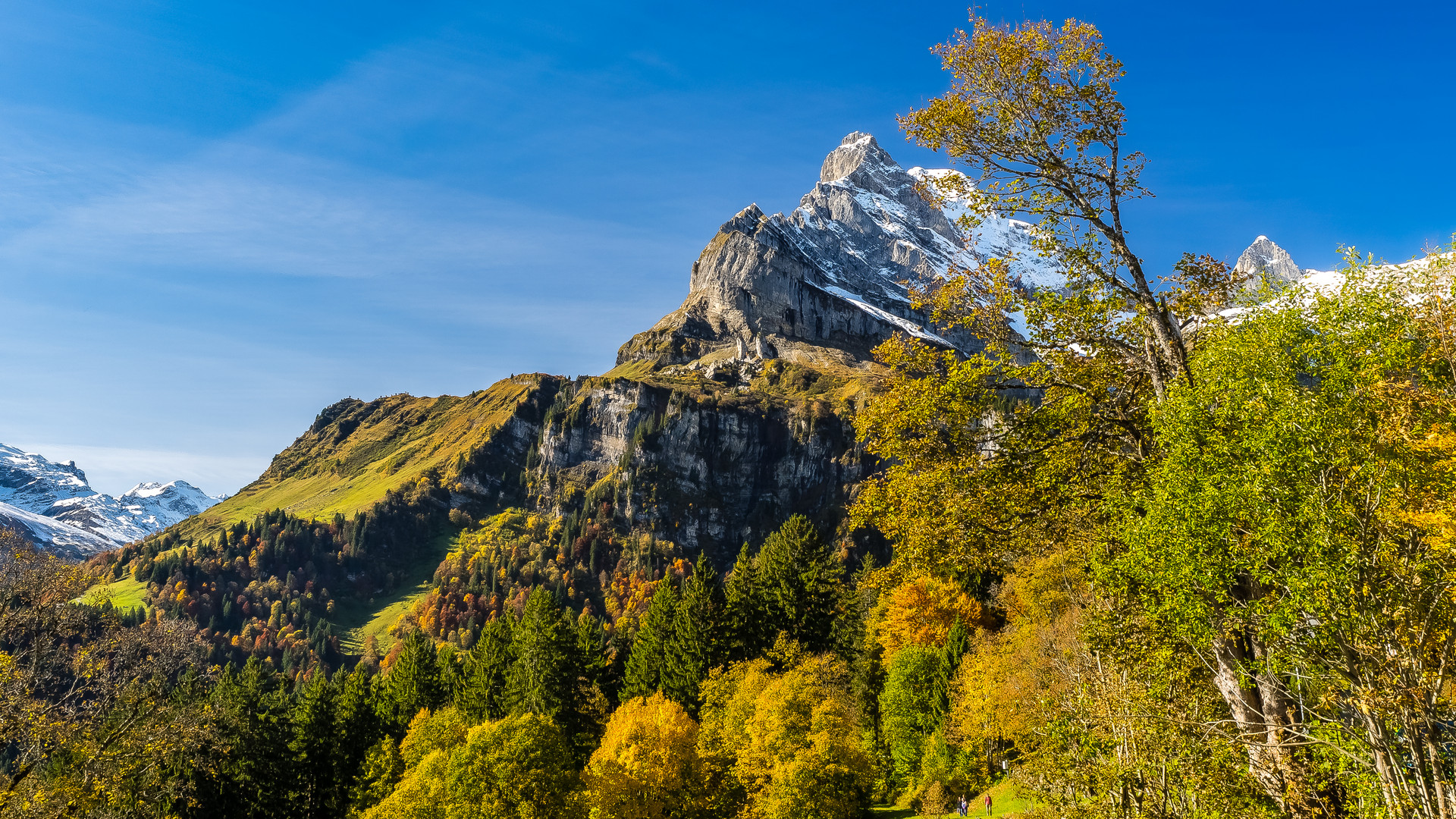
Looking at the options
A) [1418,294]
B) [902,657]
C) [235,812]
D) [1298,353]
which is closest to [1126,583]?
[1298,353]

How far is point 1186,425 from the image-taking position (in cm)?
1366

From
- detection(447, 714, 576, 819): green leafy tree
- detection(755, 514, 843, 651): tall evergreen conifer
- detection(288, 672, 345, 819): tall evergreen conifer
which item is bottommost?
detection(288, 672, 345, 819): tall evergreen conifer

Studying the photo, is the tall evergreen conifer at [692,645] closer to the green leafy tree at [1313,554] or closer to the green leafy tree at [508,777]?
the green leafy tree at [508,777]

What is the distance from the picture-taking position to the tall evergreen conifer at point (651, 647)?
231 ft

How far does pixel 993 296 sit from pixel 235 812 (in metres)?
71.7

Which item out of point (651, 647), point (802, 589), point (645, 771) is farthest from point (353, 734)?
point (802, 589)

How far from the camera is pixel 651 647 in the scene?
7281 centimetres

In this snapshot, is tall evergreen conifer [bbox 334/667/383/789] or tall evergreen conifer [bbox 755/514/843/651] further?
tall evergreen conifer [bbox 755/514/843/651]

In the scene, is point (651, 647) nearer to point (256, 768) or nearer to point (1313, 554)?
point (256, 768)

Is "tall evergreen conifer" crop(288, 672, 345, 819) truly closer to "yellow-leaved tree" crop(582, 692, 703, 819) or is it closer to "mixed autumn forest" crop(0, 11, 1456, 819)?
"yellow-leaved tree" crop(582, 692, 703, 819)

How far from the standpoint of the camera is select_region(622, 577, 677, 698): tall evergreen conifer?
70.4m

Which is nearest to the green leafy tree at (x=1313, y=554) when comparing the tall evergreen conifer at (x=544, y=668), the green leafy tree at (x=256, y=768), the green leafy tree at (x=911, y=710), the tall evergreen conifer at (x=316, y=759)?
the green leafy tree at (x=911, y=710)

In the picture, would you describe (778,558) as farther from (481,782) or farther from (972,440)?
(972,440)

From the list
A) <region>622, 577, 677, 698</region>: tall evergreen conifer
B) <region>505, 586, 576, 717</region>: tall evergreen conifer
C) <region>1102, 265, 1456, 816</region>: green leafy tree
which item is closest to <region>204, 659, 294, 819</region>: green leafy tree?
<region>505, 586, 576, 717</region>: tall evergreen conifer
